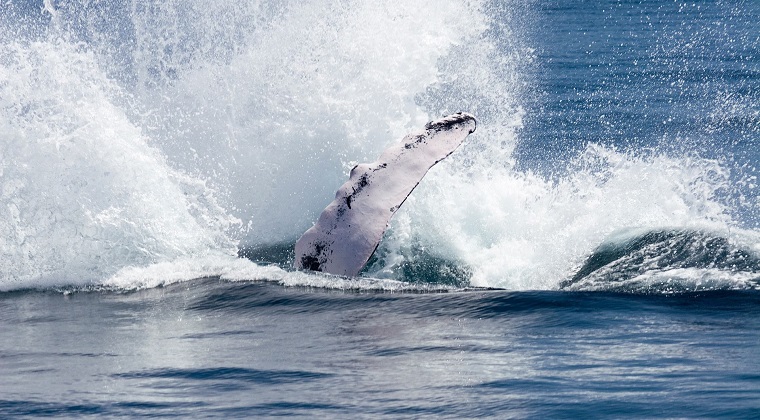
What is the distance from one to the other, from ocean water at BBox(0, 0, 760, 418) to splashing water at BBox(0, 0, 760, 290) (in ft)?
0.13

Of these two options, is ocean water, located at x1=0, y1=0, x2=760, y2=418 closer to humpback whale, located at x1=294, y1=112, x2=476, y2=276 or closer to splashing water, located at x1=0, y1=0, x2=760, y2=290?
splashing water, located at x1=0, y1=0, x2=760, y2=290

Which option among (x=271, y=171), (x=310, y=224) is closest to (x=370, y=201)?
(x=310, y=224)

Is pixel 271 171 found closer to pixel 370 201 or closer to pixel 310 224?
pixel 310 224

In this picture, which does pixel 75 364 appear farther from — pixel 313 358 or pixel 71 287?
pixel 71 287

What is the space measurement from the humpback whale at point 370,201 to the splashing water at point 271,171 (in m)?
1.09

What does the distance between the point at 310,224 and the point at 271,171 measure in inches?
49.6

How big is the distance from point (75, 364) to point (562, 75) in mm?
21725

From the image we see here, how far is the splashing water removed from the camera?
14.4 meters

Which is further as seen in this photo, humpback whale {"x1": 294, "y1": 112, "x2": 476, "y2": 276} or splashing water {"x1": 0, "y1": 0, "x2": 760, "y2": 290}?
splashing water {"x1": 0, "y1": 0, "x2": 760, "y2": 290}

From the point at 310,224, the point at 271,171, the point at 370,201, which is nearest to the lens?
the point at 370,201

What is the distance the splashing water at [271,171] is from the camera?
1444 centimetres

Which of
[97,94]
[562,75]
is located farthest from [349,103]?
[562,75]

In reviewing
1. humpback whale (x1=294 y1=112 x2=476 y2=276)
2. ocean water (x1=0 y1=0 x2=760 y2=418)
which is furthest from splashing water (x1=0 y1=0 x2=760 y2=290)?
humpback whale (x1=294 y1=112 x2=476 y2=276)

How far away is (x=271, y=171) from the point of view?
56.5ft
